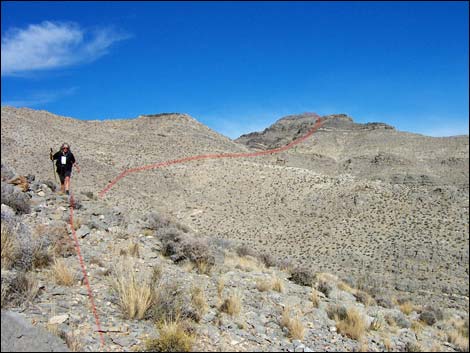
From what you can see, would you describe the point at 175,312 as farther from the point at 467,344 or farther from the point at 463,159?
the point at 463,159

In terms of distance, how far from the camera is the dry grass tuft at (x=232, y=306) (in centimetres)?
731

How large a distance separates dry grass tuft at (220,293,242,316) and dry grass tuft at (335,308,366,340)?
2.13 m

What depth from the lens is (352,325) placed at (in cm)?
805

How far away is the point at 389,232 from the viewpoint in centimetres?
3159

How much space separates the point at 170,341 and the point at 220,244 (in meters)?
9.74

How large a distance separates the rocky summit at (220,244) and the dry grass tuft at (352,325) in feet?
0.11

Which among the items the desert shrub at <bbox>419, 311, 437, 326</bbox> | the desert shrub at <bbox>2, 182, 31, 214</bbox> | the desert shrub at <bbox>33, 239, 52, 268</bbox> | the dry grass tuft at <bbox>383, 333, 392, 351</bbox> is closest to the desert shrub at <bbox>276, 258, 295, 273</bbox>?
the desert shrub at <bbox>419, 311, 437, 326</bbox>

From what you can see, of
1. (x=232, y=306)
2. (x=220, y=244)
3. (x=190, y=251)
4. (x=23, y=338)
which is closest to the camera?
(x=23, y=338)

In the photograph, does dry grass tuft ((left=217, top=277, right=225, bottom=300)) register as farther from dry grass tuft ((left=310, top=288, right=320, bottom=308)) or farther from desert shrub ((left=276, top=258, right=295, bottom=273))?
desert shrub ((left=276, top=258, right=295, bottom=273))

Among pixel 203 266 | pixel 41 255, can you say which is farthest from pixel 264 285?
pixel 41 255

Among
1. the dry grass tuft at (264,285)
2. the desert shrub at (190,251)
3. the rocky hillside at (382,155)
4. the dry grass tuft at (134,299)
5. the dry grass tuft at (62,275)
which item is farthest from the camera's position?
the rocky hillside at (382,155)

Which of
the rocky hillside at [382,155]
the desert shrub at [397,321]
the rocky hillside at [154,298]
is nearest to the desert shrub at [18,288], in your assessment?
the rocky hillside at [154,298]

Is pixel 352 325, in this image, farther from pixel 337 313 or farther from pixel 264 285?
pixel 264 285

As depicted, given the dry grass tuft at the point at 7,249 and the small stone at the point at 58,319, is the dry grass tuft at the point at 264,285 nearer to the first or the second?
the small stone at the point at 58,319
